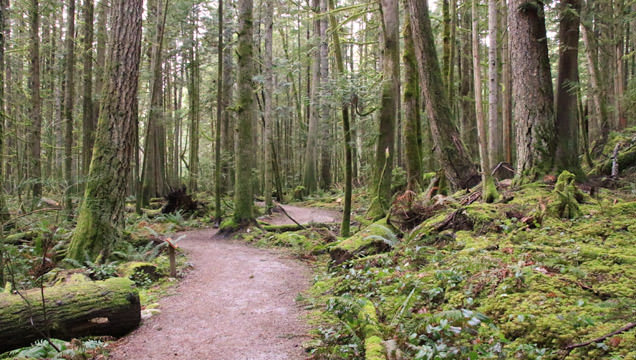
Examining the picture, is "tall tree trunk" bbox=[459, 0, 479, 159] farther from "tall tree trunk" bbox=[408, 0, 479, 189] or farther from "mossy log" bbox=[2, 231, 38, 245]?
"mossy log" bbox=[2, 231, 38, 245]

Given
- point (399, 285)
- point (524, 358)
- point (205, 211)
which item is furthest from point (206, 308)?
point (205, 211)

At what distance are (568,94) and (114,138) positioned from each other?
942 centimetres

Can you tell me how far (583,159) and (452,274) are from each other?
30.3ft

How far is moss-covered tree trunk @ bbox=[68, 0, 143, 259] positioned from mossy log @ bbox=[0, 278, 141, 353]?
3.15 meters

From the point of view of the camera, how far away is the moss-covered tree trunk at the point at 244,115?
11562mm

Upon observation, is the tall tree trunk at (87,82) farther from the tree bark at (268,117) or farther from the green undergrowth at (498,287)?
the green undergrowth at (498,287)

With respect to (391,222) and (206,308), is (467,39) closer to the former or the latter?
(391,222)

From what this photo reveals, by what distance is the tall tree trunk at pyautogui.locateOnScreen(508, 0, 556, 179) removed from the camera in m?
7.57

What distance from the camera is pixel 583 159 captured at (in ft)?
35.6

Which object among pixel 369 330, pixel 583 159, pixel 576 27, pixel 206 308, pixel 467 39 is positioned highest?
pixel 467 39

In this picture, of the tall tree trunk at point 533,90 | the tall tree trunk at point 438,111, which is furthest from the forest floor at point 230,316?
the tall tree trunk at point 533,90

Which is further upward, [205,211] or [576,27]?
[576,27]

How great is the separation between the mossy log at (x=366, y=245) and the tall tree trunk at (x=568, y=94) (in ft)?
12.2

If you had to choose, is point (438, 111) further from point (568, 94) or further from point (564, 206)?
point (564, 206)
